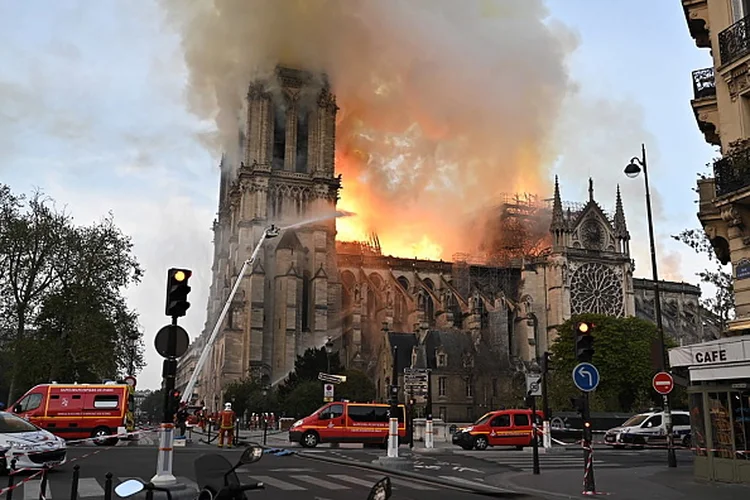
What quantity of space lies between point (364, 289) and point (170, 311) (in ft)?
213

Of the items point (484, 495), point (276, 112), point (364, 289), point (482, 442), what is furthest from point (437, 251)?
point (484, 495)

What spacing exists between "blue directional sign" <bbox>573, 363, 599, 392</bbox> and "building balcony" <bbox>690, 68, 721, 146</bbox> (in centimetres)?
845

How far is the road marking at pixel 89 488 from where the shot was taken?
10861mm

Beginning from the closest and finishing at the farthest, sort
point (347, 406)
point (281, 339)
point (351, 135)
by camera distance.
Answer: point (347, 406) < point (281, 339) < point (351, 135)

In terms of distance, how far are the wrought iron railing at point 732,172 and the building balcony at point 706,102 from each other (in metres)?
2.19

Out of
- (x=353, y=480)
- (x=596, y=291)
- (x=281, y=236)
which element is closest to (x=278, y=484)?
(x=353, y=480)

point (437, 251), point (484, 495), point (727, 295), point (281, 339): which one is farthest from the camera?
point (437, 251)

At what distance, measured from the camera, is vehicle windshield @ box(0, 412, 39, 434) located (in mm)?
13682

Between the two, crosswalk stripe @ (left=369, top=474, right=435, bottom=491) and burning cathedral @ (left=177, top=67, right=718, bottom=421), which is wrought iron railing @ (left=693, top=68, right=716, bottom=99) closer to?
crosswalk stripe @ (left=369, top=474, right=435, bottom=491)

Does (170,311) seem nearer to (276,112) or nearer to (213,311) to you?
(276,112)

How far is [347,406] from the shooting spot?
27000mm

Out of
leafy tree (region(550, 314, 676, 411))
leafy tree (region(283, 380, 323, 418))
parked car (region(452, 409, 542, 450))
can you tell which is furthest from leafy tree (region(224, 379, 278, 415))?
parked car (region(452, 409, 542, 450))

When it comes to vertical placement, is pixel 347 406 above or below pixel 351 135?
below

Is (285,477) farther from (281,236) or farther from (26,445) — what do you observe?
(281,236)
